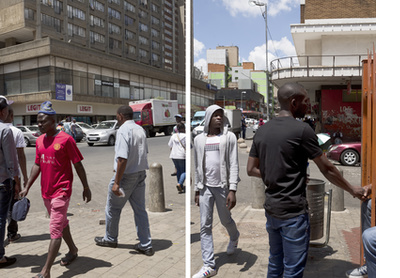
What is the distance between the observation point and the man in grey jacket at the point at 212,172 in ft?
12.2

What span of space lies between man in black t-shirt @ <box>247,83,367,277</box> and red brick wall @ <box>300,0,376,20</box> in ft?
61.1

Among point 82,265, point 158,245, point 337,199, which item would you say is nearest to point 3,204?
point 82,265

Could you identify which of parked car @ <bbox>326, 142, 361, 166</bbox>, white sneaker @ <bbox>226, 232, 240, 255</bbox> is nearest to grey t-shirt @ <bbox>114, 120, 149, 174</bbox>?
white sneaker @ <bbox>226, 232, 240, 255</bbox>

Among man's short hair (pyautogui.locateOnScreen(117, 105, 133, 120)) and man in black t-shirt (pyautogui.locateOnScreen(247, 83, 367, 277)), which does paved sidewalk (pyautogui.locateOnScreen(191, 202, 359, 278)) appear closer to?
man in black t-shirt (pyautogui.locateOnScreen(247, 83, 367, 277))

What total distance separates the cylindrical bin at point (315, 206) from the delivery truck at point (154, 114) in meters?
20.4

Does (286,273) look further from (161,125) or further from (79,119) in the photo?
(79,119)

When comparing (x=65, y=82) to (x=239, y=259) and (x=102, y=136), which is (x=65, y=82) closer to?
(x=102, y=136)

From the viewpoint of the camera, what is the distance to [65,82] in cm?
3622

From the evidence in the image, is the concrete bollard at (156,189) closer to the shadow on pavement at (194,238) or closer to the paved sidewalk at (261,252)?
the paved sidewalk at (261,252)

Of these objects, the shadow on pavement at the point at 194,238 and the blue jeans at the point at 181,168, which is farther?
the blue jeans at the point at 181,168

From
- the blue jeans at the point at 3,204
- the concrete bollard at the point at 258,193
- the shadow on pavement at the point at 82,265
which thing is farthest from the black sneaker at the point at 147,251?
the concrete bollard at the point at 258,193

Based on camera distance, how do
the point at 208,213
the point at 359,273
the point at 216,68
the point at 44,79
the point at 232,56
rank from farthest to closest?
the point at 232,56 → the point at 216,68 → the point at 44,79 → the point at 208,213 → the point at 359,273

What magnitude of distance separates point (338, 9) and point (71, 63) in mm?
26451
